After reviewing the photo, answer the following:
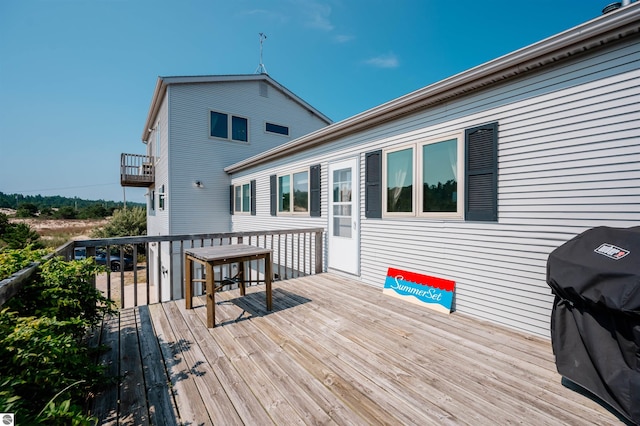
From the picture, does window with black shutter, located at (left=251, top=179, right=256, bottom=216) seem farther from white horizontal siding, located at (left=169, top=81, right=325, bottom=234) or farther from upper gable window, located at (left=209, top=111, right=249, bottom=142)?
upper gable window, located at (left=209, top=111, right=249, bottom=142)

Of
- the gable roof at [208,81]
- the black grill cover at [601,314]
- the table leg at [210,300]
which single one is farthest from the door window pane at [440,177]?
the gable roof at [208,81]

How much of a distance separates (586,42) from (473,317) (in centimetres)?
298

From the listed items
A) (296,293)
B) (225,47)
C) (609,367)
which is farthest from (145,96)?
(609,367)

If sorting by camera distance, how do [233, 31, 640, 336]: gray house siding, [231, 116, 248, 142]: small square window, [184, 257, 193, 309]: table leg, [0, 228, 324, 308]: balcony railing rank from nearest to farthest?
1. [233, 31, 640, 336]: gray house siding
2. [0, 228, 324, 308]: balcony railing
3. [184, 257, 193, 309]: table leg
4. [231, 116, 248, 142]: small square window

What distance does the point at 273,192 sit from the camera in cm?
738

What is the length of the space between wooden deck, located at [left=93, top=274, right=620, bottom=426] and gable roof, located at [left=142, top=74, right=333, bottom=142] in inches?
344

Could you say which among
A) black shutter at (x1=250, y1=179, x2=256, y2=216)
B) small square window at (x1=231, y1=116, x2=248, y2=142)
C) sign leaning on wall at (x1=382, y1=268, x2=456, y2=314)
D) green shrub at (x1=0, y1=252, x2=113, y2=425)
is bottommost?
sign leaning on wall at (x1=382, y1=268, x2=456, y2=314)

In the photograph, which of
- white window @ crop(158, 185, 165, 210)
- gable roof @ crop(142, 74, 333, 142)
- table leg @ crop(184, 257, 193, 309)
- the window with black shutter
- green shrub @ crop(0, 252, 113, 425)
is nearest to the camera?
green shrub @ crop(0, 252, 113, 425)

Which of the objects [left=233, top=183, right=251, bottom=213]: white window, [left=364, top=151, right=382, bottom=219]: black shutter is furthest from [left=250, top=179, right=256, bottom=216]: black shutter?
[left=364, top=151, right=382, bottom=219]: black shutter

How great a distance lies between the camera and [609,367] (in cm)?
151

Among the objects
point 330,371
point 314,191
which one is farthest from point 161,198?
point 330,371

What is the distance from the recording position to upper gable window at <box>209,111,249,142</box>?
9.99 m

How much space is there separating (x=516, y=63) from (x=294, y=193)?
484 centimetres

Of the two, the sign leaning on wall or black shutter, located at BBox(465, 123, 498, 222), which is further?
the sign leaning on wall
